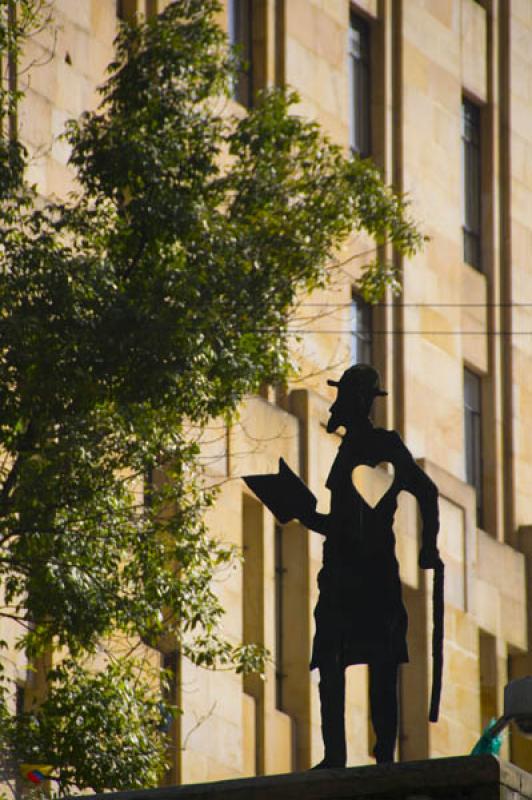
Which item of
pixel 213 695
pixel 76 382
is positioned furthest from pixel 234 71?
pixel 213 695

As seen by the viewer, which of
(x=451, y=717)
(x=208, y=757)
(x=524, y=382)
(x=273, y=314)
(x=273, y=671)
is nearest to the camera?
(x=273, y=314)

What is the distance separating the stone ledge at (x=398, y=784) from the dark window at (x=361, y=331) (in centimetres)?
2362

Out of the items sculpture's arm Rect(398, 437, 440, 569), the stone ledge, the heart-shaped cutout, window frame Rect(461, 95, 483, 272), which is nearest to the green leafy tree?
sculpture's arm Rect(398, 437, 440, 569)

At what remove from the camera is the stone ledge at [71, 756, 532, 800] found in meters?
15.4

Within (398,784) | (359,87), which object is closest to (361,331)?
(359,87)

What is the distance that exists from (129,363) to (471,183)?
23.0 m

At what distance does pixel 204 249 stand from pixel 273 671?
12821 mm

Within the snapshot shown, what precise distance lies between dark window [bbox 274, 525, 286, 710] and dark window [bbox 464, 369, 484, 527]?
311 inches

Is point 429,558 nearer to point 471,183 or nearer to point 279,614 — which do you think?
point 279,614

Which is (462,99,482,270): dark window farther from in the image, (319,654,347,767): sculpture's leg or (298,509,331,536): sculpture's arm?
(319,654,347,767): sculpture's leg

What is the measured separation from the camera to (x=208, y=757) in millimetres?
33000

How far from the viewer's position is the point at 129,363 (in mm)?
22734

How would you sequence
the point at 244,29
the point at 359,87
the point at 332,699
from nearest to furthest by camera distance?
the point at 332,699 < the point at 244,29 < the point at 359,87

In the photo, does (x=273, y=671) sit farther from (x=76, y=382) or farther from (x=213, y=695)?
(x=76, y=382)
